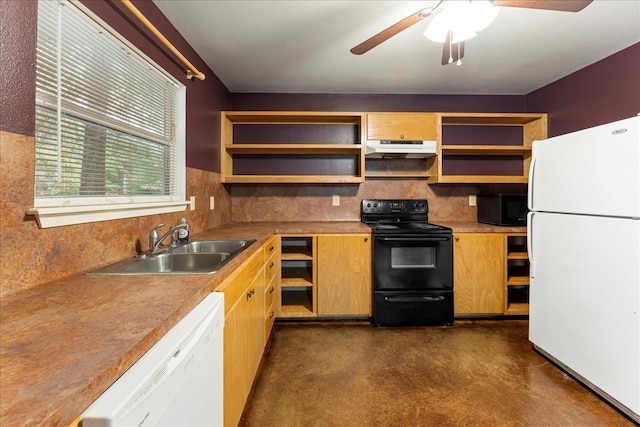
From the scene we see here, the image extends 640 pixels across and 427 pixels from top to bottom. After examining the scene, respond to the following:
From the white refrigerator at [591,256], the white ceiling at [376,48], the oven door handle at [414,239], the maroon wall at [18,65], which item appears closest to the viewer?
the maroon wall at [18,65]

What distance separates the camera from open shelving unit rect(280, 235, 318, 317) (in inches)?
109

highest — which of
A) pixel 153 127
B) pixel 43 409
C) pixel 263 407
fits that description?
pixel 153 127

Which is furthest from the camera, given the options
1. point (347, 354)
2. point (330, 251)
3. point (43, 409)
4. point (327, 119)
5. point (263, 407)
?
point (327, 119)

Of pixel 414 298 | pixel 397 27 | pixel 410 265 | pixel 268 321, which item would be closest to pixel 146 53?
pixel 397 27

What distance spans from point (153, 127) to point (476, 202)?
3182 mm

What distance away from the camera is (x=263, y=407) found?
169 cm

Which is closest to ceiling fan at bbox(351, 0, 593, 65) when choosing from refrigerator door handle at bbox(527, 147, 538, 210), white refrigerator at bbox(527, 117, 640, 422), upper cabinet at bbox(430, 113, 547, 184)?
white refrigerator at bbox(527, 117, 640, 422)

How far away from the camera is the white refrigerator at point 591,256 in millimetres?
1553

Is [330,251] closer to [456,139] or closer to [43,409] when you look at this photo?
[456,139]

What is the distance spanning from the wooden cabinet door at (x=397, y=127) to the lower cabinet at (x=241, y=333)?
1769mm

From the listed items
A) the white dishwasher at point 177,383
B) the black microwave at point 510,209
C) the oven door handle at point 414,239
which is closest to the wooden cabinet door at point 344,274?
the oven door handle at point 414,239

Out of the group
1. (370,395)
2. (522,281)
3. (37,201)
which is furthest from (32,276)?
(522,281)

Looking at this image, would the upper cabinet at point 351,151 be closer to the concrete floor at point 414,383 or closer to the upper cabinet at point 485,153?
the upper cabinet at point 485,153

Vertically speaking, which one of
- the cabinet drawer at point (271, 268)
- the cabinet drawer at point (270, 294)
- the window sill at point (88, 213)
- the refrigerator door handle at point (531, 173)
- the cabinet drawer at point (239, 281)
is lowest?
the cabinet drawer at point (270, 294)
